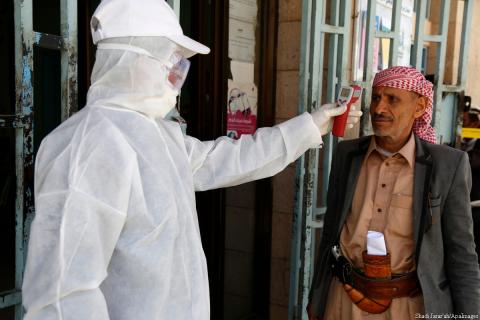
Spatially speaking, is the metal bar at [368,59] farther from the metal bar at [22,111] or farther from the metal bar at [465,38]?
the metal bar at [22,111]

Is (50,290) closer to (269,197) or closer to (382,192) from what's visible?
(382,192)

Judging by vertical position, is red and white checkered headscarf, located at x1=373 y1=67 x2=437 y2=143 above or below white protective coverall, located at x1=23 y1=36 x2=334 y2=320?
above

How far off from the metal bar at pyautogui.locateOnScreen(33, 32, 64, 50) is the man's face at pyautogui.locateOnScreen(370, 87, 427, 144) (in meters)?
1.24

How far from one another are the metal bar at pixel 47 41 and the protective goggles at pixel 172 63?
0.27 meters

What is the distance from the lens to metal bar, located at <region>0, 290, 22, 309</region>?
5.25 ft

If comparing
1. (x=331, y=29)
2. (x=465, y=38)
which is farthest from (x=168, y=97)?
(x=465, y=38)

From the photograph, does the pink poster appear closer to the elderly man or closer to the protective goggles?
the elderly man

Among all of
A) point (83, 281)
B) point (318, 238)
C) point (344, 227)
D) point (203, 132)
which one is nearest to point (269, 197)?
point (318, 238)

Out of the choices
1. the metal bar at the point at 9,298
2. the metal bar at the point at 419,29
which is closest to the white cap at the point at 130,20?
the metal bar at the point at 9,298

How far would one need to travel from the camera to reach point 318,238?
3.28 meters

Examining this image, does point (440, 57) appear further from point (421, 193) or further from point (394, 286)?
point (394, 286)

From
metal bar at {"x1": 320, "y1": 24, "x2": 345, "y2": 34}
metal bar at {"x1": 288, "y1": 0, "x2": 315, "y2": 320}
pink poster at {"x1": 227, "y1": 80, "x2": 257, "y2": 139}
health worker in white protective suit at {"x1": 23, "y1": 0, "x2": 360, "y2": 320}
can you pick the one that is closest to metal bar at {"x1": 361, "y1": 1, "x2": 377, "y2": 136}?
metal bar at {"x1": 320, "y1": 24, "x2": 345, "y2": 34}

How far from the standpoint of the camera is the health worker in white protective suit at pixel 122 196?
1.25 meters

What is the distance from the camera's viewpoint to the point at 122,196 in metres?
1.32
